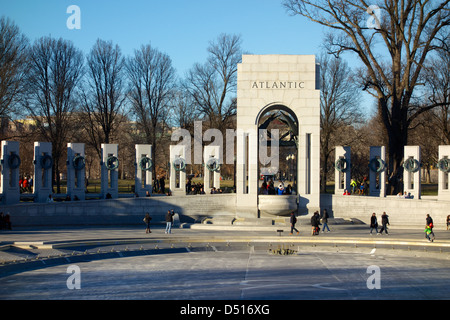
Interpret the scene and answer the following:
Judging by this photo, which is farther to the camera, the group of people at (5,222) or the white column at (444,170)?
the white column at (444,170)

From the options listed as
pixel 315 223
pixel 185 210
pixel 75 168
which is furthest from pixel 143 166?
pixel 315 223

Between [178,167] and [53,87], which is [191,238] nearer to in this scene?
[178,167]

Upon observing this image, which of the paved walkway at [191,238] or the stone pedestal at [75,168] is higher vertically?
the stone pedestal at [75,168]

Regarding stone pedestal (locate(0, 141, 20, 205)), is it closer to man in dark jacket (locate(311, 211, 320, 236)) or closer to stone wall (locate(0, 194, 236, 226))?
stone wall (locate(0, 194, 236, 226))

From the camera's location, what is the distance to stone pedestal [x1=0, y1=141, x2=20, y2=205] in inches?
1409

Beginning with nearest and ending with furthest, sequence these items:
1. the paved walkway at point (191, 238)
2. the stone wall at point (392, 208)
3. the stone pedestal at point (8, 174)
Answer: the paved walkway at point (191, 238), the stone pedestal at point (8, 174), the stone wall at point (392, 208)

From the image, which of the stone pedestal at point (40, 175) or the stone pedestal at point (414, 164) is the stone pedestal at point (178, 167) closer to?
the stone pedestal at point (40, 175)

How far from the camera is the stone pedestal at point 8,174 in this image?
35.8m

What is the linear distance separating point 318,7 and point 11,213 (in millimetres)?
28150

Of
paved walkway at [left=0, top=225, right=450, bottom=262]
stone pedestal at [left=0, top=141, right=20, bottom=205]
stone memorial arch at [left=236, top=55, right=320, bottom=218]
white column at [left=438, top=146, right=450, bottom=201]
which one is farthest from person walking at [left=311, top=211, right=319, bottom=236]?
stone pedestal at [left=0, top=141, right=20, bottom=205]

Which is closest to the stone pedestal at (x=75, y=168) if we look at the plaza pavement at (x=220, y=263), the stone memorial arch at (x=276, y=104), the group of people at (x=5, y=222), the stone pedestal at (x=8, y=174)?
the stone pedestal at (x=8, y=174)

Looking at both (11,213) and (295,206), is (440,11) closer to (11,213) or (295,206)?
(295,206)

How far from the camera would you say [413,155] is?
39.1m
